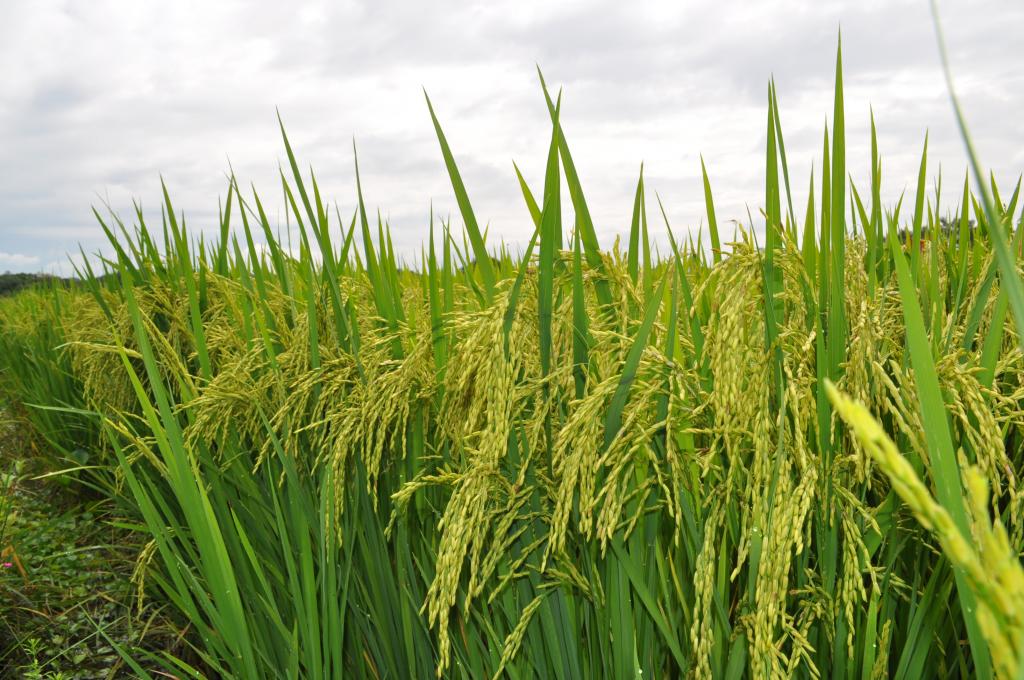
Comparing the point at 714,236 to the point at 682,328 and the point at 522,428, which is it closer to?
the point at 682,328

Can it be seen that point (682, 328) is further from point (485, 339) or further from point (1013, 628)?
point (1013, 628)

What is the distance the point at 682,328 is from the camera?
1730 mm

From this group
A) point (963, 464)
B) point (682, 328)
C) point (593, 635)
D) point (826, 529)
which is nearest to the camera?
point (963, 464)

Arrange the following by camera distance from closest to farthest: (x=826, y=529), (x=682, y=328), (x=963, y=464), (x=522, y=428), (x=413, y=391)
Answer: (x=963, y=464) → (x=826, y=529) → (x=522, y=428) → (x=682, y=328) → (x=413, y=391)

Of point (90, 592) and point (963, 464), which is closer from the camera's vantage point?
point (963, 464)

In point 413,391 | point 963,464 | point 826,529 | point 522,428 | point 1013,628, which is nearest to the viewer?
point 1013,628

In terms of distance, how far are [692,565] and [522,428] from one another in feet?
1.37

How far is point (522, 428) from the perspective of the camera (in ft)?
4.84

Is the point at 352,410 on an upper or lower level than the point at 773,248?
lower

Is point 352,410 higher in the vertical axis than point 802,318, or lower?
lower

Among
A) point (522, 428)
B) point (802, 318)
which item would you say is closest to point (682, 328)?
point (802, 318)

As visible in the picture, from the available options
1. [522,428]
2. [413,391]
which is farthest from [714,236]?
[413,391]

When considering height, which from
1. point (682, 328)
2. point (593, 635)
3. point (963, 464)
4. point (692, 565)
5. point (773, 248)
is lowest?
point (593, 635)

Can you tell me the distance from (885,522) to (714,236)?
2.54ft
